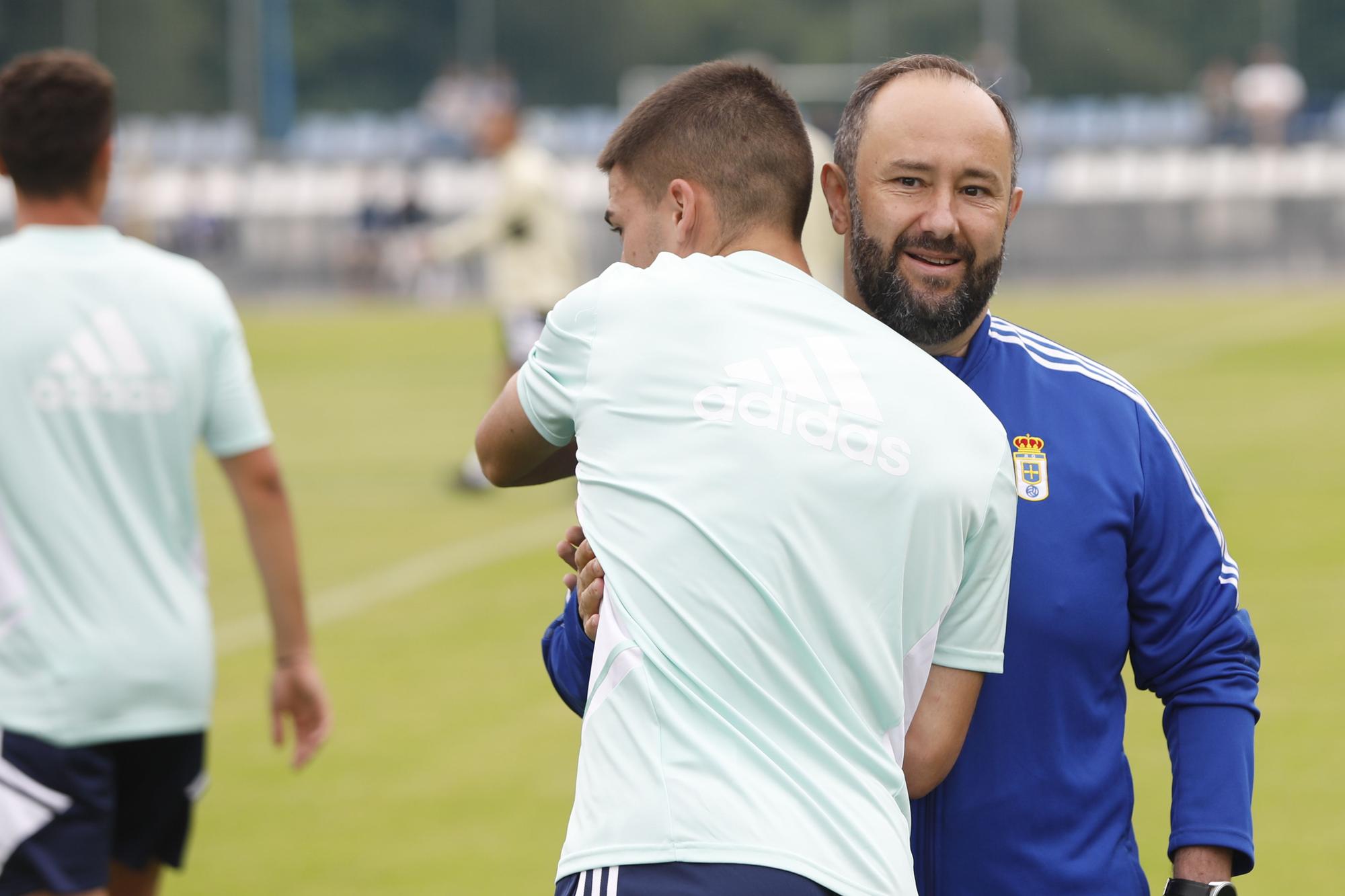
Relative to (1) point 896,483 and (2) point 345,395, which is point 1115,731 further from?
(2) point 345,395

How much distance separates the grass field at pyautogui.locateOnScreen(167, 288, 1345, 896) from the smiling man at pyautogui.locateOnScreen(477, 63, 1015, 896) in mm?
3366

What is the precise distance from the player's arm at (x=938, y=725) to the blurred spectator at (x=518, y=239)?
10643 mm

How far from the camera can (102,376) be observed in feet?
12.1

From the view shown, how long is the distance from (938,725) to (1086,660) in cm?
34

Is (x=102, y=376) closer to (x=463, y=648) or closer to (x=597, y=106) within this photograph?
(x=463, y=648)

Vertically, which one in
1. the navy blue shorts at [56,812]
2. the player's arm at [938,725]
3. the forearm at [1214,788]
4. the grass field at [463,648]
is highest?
the player's arm at [938,725]

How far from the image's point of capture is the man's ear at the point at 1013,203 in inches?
111

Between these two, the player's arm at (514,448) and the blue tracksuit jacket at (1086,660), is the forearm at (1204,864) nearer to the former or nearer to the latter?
the blue tracksuit jacket at (1086,660)

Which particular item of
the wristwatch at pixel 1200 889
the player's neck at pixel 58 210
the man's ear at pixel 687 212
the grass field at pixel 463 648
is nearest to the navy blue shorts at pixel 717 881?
the wristwatch at pixel 1200 889

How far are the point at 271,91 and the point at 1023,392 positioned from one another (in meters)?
34.2

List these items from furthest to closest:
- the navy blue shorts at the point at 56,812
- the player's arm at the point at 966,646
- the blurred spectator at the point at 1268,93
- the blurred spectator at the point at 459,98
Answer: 1. the blurred spectator at the point at 459,98
2. the blurred spectator at the point at 1268,93
3. the navy blue shorts at the point at 56,812
4. the player's arm at the point at 966,646

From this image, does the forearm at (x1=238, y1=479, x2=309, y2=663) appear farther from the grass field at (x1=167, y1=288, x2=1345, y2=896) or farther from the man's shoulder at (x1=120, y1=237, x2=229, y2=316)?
the grass field at (x1=167, y1=288, x2=1345, y2=896)

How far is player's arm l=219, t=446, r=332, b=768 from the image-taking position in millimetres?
4008

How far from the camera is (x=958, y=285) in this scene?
9.09ft
